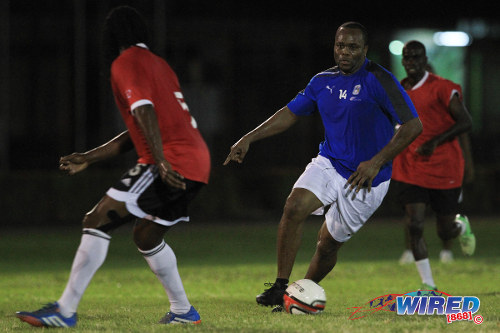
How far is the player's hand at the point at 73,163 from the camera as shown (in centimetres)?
740

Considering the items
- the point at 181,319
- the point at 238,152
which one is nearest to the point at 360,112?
the point at 238,152

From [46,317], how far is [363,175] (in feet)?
8.90

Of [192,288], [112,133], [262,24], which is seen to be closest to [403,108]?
[192,288]

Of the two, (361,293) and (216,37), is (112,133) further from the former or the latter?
(361,293)

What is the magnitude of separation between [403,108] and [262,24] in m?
21.5

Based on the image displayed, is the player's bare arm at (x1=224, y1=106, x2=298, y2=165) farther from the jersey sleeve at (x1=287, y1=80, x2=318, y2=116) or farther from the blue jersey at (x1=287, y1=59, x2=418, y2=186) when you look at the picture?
the blue jersey at (x1=287, y1=59, x2=418, y2=186)

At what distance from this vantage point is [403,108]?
768 cm

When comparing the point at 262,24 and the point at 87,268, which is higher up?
the point at 87,268

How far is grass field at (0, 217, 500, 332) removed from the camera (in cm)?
710

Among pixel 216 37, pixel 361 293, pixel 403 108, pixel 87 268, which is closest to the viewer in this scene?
pixel 87 268

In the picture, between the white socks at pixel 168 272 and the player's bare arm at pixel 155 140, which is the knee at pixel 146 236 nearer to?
the white socks at pixel 168 272

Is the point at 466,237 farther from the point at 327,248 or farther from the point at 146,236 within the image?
the point at 146,236

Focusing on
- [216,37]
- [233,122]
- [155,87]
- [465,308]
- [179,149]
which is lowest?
[233,122]

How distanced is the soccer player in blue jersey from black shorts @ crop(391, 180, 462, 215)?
2.36m
